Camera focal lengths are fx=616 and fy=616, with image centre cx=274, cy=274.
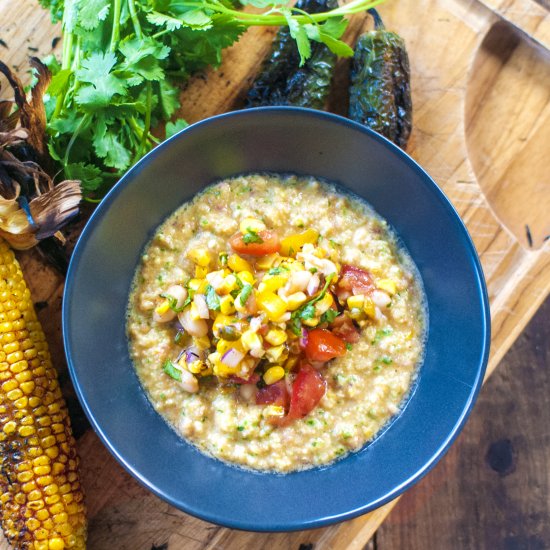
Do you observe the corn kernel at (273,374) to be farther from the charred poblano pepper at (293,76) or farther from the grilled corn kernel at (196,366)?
the charred poblano pepper at (293,76)

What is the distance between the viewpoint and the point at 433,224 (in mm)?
2967

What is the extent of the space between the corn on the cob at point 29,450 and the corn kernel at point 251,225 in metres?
1.11

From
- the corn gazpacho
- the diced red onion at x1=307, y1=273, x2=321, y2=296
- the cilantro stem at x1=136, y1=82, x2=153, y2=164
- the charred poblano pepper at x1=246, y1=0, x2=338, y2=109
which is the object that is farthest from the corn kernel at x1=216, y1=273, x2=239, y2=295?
the charred poblano pepper at x1=246, y1=0, x2=338, y2=109

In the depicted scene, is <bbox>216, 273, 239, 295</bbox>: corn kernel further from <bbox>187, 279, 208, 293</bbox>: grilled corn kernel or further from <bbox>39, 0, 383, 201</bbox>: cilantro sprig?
<bbox>39, 0, 383, 201</bbox>: cilantro sprig

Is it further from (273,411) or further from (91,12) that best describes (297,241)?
(91,12)

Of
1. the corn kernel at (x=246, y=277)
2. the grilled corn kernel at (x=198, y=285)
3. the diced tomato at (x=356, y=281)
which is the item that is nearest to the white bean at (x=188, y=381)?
the grilled corn kernel at (x=198, y=285)

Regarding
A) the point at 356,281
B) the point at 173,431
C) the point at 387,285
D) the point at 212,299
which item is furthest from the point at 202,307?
the point at 387,285

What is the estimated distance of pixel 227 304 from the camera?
2.73 m

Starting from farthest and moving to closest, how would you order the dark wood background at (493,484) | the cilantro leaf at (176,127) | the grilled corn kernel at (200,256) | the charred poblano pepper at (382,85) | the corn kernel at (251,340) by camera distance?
the dark wood background at (493,484), the charred poblano pepper at (382,85), the cilantro leaf at (176,127), the grilled corn kernel at (200,256), the corn kernel at (251,340)

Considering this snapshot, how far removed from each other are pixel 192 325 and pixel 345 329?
0.72m

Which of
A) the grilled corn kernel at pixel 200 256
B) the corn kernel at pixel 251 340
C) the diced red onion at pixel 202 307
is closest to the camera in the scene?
the corn kernel at pixel 251 340

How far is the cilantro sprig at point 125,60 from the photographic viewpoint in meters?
2.83

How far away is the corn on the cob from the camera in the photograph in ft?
9.07

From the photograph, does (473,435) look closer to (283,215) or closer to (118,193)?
(283,215)
